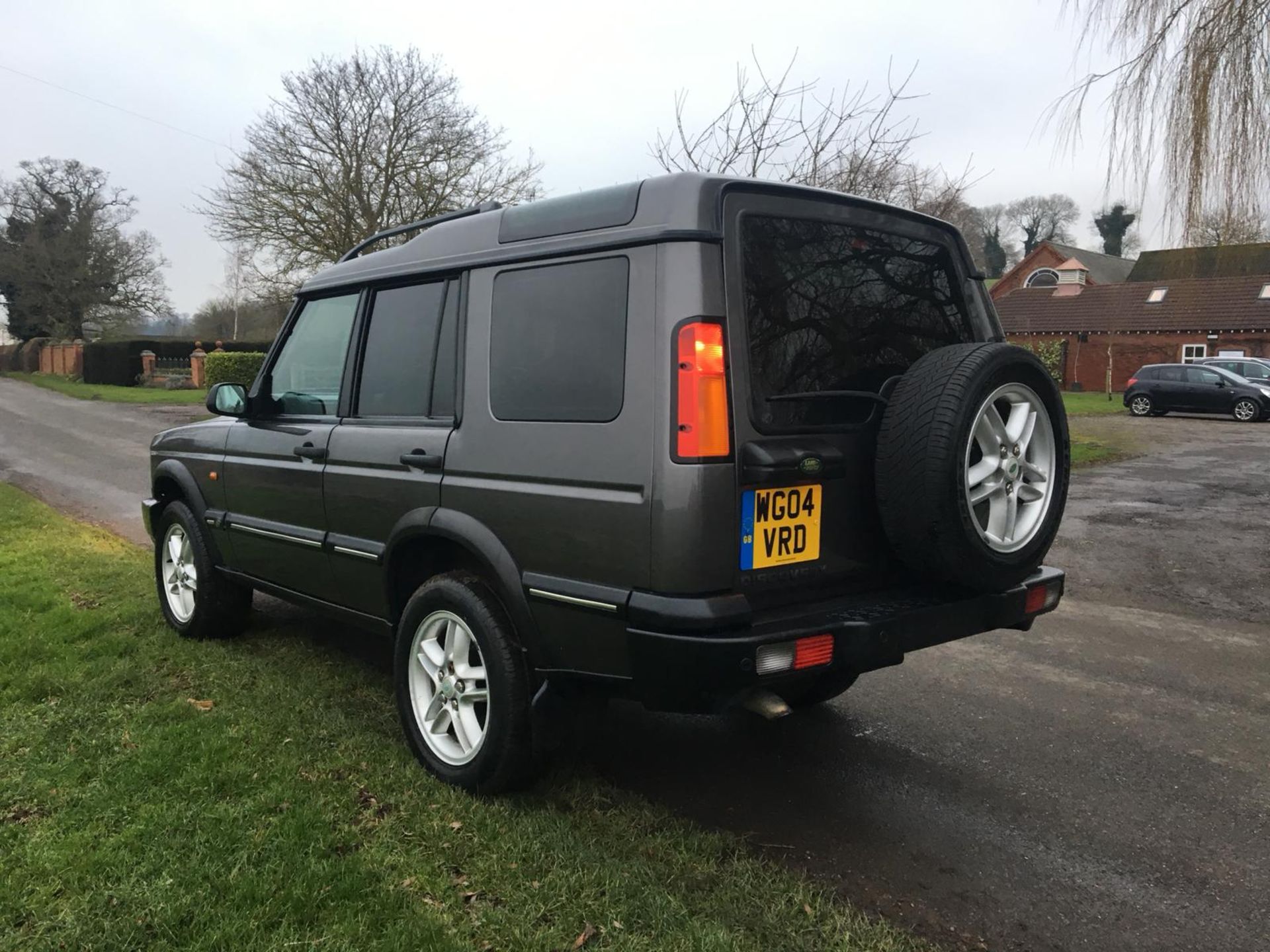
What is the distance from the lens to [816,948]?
8.02 ft

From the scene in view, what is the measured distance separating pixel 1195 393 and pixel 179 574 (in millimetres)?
26413

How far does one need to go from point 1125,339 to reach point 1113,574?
36644mm

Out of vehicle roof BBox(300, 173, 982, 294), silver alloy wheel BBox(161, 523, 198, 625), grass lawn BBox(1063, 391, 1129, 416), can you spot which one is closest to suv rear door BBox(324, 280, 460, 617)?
vehicle roof BBox(300, 173, 982, 294)

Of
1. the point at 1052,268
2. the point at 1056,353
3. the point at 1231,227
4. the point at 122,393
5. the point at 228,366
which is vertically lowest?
the point at 122,393

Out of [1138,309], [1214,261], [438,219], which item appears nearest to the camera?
[438,219]

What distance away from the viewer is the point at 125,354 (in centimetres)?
3522

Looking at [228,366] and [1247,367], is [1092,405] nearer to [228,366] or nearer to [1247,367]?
[1247,367]

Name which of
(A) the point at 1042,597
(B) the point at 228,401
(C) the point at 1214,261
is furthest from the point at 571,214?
(C) the point at 1214,261

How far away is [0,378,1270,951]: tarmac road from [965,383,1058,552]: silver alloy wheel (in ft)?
3.38

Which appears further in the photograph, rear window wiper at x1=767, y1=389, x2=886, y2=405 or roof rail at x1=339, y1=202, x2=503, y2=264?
roof rail at x1=339, y1=202, x2=503, y2=264

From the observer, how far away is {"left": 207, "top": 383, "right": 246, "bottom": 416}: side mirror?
451 centimetres

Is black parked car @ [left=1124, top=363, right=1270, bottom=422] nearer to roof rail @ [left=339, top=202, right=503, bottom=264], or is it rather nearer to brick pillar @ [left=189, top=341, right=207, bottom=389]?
roof rail @ [left=339, top=202, right=503, bottom=264]

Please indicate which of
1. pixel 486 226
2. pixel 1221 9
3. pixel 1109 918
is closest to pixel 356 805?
pixel 486 226

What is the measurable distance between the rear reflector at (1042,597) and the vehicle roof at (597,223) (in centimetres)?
127
